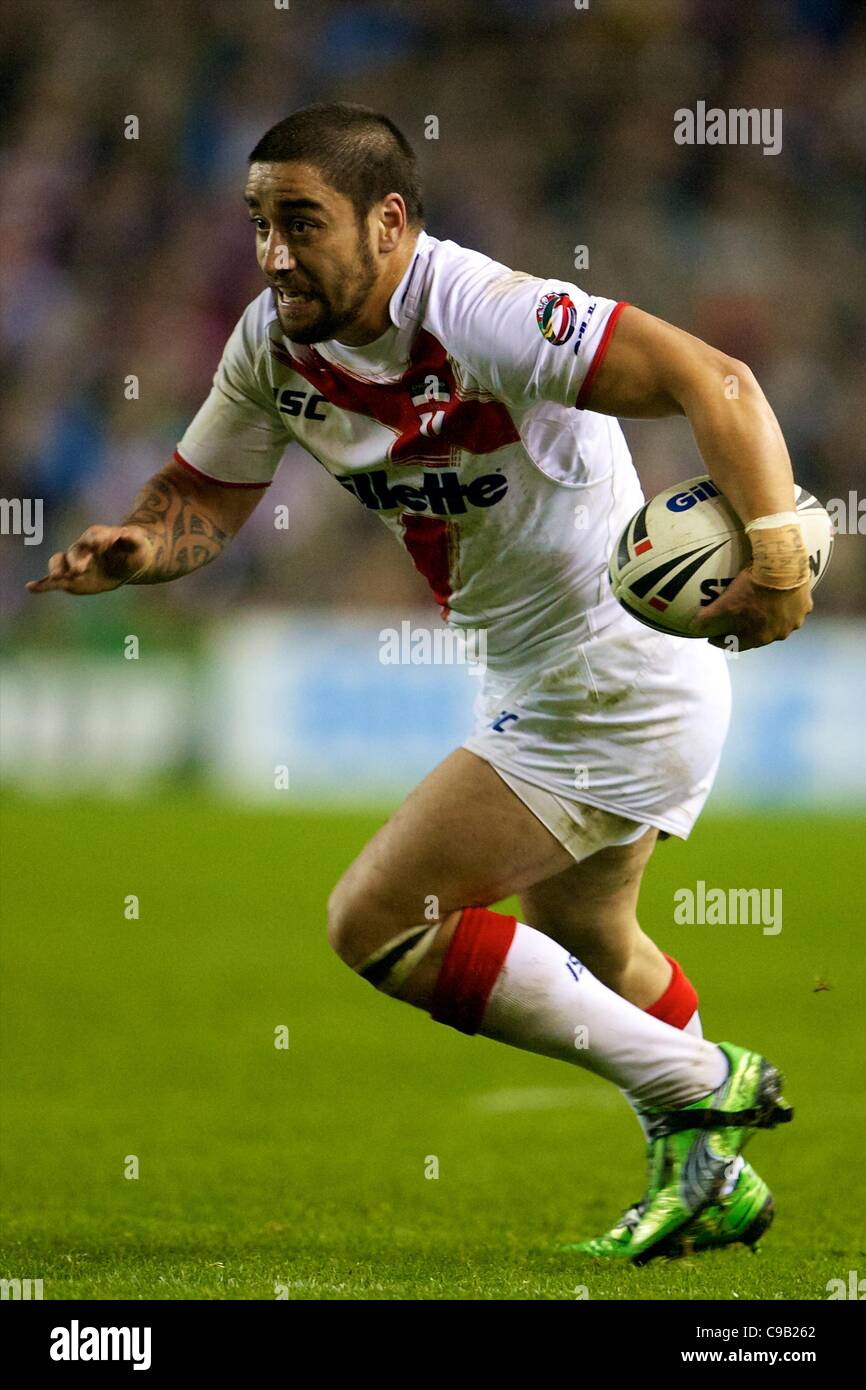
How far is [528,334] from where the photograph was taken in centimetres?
377

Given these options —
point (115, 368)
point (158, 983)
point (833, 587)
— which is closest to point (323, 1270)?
point (158, 983)

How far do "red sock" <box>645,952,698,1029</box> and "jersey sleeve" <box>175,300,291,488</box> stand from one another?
1627 millimetres

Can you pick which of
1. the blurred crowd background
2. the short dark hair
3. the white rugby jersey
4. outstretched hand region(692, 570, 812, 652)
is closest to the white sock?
the white rugby jersey

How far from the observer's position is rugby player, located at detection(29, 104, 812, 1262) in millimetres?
3916

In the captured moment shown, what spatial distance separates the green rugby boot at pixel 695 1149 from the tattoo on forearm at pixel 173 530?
5.69ft

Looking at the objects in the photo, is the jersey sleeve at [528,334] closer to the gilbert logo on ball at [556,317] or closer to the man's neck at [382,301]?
the gilbert logo on ball at [556,317]

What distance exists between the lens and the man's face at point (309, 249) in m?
3.89

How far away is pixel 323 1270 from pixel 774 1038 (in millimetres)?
3689

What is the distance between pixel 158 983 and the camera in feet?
27.7

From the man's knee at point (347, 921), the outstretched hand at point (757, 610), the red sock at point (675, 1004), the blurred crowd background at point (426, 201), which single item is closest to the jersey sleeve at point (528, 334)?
the outstretched hand at point (757, 610)

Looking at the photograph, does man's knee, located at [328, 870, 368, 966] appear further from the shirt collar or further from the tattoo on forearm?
the shirt collar

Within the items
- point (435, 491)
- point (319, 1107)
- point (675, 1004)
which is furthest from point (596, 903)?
point (319, 1107)

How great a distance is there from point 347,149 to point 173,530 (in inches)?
44.8
